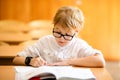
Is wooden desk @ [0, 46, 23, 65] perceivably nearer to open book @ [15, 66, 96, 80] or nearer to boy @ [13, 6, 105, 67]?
boy @ [13, 6, 105, 67]

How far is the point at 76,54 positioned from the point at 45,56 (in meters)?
0.21

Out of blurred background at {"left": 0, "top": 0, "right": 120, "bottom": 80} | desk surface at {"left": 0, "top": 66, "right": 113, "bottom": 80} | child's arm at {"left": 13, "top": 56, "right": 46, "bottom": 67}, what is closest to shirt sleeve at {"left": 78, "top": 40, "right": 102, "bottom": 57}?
desk surface at {"left": 0, "top": 66, "right": 113, "bottom": 80}

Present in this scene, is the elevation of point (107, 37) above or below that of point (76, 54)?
above

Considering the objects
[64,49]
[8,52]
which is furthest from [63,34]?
[8,52]

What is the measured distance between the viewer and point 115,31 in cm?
564

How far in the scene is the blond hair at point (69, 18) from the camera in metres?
1.80

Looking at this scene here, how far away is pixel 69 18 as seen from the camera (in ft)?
5.94

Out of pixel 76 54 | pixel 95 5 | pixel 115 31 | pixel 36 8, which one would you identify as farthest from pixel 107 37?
pixel 76 54

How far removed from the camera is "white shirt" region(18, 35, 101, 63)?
6.50 ft

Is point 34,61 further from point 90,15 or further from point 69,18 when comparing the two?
point 90,15

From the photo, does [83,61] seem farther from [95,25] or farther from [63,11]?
[95,25]

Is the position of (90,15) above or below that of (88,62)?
above

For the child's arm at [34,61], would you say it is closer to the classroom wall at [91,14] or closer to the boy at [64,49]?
the boy at [64,49]

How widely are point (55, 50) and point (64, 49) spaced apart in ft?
0.20
